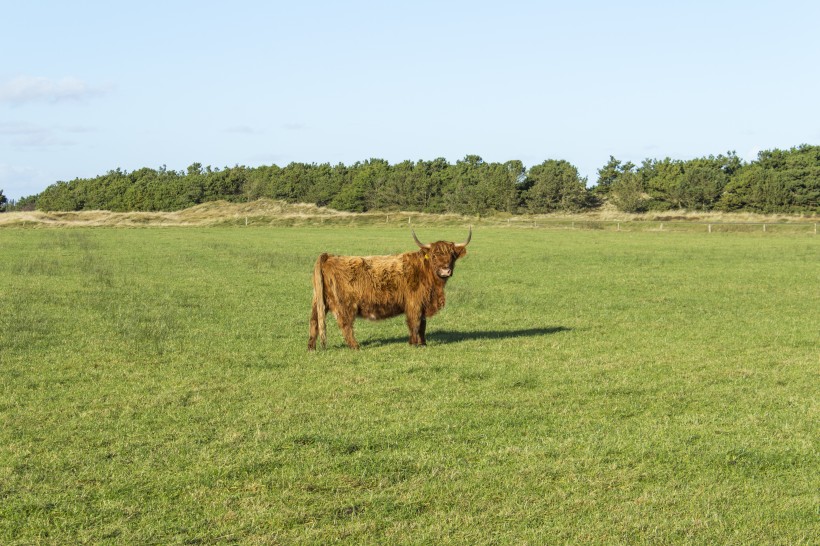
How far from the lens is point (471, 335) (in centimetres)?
1533

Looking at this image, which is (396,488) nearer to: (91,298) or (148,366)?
(148,366)

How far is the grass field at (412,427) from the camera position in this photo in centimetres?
618

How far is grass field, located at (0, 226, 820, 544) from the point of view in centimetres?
618

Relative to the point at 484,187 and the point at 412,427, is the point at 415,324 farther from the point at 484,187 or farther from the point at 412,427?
the point at 484,187

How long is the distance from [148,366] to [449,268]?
4.57 m

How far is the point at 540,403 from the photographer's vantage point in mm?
9656

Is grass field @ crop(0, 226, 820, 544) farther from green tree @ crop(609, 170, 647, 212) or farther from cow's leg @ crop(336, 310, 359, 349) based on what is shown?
green tree @ crop(609, 170, 647, 212)

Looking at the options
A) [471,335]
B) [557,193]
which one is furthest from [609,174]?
[471,335]

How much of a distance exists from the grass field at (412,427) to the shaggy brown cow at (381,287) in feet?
1.63

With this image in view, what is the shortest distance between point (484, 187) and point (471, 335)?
329 ft

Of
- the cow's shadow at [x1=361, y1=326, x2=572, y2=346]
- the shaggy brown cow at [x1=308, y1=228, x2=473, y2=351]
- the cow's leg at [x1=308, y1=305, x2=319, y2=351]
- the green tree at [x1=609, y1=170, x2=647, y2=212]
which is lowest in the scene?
the cow's shadow at [x1=361, y1=326, x2=572, y2=346]

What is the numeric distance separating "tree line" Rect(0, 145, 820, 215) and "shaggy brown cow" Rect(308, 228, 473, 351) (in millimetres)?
92829

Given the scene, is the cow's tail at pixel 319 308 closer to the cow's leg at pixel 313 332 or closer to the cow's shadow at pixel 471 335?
the cow's leg at pixel 313 332

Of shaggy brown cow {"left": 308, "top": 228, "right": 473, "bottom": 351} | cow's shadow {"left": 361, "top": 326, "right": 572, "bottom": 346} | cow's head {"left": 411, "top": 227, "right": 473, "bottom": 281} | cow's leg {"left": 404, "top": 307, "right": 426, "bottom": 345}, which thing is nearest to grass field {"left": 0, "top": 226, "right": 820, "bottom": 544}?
cow's shadow {"left": 361, "top": 326, "right": 572, "bottom": 346}
